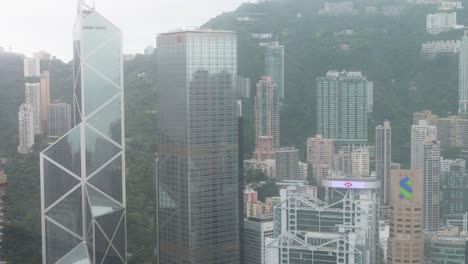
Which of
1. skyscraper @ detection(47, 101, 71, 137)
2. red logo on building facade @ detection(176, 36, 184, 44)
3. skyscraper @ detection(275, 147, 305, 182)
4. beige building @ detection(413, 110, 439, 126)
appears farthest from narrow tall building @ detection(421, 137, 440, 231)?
skyscraper @ detection(47, 101, 71, 137)

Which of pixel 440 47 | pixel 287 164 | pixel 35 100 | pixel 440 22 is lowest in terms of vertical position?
pixel 287 164

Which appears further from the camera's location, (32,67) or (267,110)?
(267,110)

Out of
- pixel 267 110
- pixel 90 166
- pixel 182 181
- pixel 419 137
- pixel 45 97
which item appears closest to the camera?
pixel 182 181

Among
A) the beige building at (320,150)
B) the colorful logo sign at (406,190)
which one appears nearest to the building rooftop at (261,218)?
the colorful logo sign at (406,190)

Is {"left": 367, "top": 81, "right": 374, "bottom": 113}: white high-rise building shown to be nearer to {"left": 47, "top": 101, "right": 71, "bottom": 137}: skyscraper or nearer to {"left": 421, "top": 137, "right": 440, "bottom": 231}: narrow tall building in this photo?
{"left": 421, "top": 137, "right": 440, "bottom": 231}: narrow tall building

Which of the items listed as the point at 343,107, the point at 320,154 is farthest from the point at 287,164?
the point at 343,107

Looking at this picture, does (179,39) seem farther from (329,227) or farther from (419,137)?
(419,137)
